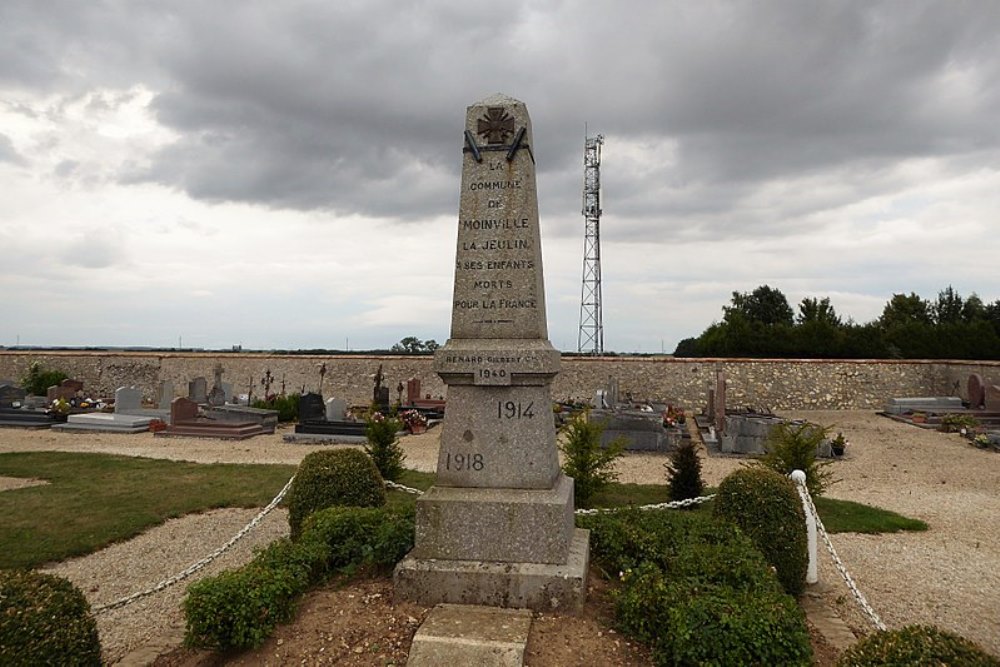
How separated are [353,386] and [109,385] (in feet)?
38.8

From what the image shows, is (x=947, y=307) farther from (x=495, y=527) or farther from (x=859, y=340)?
(x=495, y=527)

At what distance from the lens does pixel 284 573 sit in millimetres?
4383

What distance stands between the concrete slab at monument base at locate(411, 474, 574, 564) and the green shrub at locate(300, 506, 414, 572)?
52 centimetres

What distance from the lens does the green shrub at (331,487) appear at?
6.35 metres

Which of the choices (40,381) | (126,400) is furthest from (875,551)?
(40,381)

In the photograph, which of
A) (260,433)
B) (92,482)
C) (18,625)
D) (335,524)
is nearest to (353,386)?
(260,433)

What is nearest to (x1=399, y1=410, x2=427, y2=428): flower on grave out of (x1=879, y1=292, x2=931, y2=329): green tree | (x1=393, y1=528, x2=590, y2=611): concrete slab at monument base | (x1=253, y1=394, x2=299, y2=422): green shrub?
(x1=253, y1=394, x2=299, y2=422): green shrub

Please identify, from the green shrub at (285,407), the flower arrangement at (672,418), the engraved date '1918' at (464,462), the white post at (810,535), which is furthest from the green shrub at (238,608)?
the green shrub at (285,407)

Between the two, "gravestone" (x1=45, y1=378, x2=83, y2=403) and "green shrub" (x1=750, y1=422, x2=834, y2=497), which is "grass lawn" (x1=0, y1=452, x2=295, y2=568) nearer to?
"green shrub" (x1=750, y1=422, x2=834, y2=497)

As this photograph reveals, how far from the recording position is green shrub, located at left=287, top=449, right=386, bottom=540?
6348 millimetres

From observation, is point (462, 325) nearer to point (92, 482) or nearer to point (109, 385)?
point (92, 482)

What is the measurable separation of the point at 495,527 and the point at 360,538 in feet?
4.60

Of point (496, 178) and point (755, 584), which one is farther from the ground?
point (496, 178)

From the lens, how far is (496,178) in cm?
499
